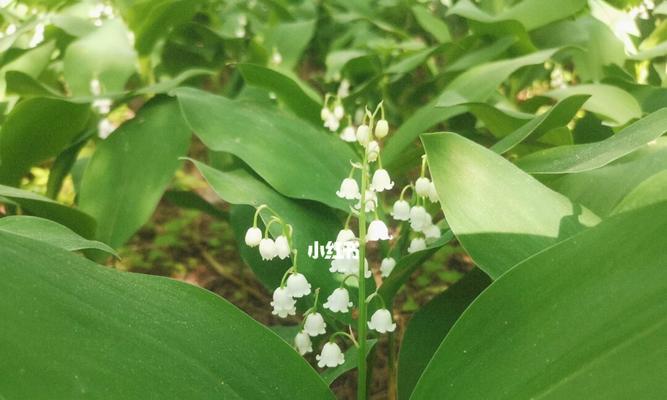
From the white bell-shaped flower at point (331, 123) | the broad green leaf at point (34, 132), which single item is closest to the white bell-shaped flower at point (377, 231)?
the white bell-shaped flower at point (331, 123)

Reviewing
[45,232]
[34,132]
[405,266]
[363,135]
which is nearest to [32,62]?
[34,132]

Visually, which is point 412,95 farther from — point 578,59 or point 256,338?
point 256,338

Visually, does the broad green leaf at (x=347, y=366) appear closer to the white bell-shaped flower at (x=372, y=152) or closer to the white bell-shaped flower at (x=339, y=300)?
the white bell-shaped flower at (x=339, y=300)

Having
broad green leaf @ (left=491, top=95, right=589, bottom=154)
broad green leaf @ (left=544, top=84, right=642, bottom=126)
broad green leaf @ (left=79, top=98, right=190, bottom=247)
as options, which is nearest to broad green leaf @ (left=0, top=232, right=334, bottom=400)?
broad green leaf @ (left=491, top=95, right=589, bottom=154)

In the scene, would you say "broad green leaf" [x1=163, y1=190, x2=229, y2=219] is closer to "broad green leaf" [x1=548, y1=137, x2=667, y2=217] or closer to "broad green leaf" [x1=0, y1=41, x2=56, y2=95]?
"broad green leaf" [x1=0, y1=41, x2=56, y2=95]

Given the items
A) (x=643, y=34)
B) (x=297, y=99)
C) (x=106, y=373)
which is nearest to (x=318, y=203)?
(x=297, y=99)

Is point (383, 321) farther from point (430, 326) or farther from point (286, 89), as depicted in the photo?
point (286, 89)
